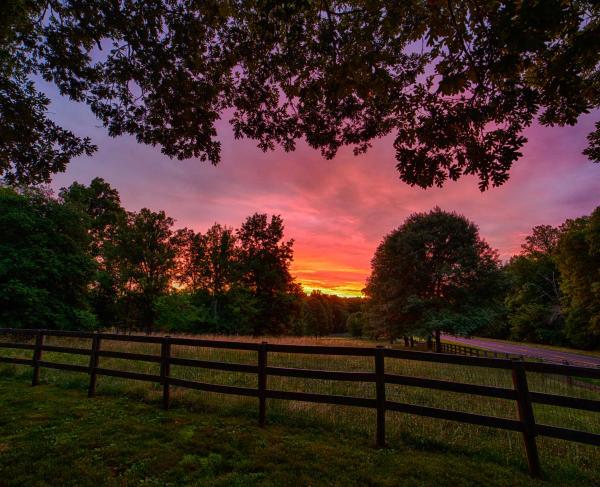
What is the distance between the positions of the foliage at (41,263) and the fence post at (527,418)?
24.3 m

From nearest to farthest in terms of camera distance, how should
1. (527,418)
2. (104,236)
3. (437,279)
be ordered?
(527,418) → (437,279) → (104,236)

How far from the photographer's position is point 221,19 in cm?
511

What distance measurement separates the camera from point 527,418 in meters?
4.36

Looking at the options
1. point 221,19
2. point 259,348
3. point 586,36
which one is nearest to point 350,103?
point 221,19

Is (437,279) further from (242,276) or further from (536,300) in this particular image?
(536,300)

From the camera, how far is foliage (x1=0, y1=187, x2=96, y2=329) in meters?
18.8

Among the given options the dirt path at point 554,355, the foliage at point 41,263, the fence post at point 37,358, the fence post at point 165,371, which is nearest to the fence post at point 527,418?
the fence post at point 165,371

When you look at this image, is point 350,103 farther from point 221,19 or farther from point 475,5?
point 221,19

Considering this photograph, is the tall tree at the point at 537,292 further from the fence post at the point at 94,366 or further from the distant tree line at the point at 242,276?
the fence post at the point at 94,366

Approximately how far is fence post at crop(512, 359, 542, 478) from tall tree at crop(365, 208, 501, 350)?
64.9 feet

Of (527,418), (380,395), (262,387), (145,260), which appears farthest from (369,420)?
(145,260)

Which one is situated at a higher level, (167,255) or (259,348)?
(167,255)

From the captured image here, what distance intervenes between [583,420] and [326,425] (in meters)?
7.04

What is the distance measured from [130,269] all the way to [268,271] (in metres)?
16.9
